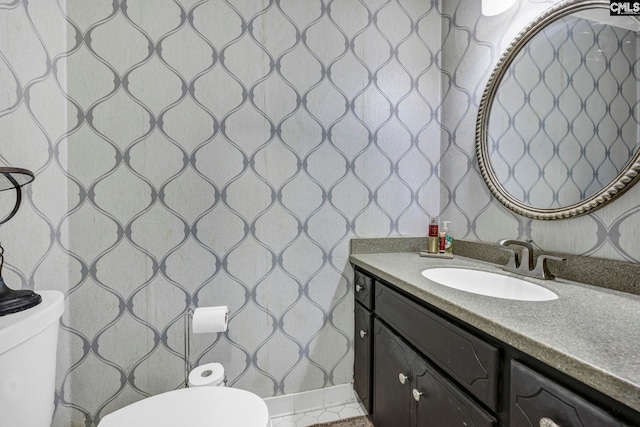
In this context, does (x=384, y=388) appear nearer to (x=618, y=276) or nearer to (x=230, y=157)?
(x=618, y=276)

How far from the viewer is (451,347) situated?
803mm

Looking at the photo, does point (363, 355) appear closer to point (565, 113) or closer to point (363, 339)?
point (363, 339)

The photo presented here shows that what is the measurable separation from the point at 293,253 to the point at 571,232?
117 centimetres

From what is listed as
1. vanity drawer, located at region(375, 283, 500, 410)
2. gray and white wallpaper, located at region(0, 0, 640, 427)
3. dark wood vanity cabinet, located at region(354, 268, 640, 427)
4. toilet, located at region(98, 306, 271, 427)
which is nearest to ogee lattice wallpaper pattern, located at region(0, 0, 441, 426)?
gray and white wallpaper, located at region(0, 0, 640, 427)

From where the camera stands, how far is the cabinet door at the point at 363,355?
1369mm

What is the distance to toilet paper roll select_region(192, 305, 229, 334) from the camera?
1.17 meters

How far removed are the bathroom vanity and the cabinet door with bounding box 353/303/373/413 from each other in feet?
0.25

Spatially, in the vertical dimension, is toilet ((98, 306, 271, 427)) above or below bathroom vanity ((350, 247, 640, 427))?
below

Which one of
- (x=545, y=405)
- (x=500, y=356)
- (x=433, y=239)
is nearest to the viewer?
(x=545, y=405)

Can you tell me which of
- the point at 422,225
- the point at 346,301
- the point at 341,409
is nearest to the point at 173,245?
the point at 346,301

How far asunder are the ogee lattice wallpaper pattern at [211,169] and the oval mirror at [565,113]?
0.43 m

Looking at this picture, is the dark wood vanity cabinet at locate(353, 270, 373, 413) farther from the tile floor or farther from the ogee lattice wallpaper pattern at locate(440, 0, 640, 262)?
the ogee lattice wallpaper pattern at locate(440, 0, 640, 262)

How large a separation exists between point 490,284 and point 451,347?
0.51 m

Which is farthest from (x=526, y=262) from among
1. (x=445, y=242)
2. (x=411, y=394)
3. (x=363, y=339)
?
(x=363, y=339)
